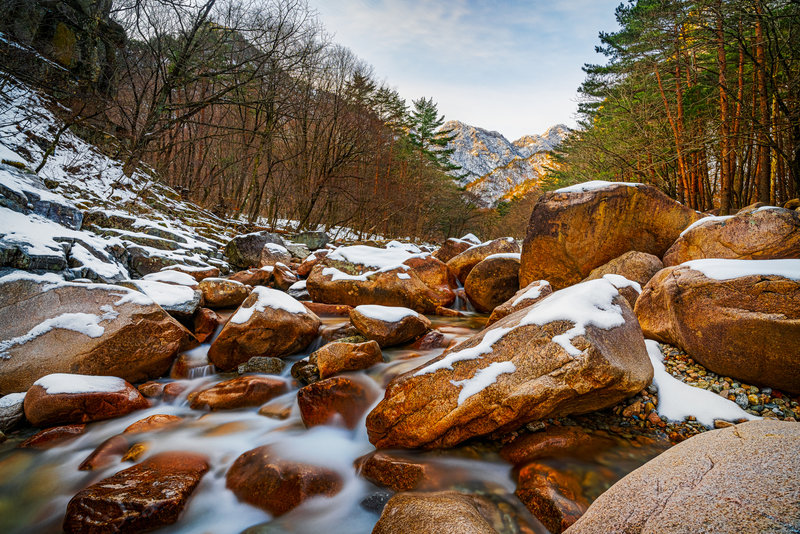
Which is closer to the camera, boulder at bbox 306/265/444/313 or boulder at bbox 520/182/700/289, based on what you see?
boulder at bbox 520/182/700/289

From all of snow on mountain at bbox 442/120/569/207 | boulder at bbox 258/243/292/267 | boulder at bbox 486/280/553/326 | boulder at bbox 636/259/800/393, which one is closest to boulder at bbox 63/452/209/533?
boulder at bbox 486/280/553/326

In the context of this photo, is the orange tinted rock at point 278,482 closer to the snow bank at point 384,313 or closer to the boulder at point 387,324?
the boulder at point 387,324

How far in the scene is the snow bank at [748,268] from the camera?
2.82 m

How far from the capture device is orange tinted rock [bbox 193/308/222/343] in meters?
5.26

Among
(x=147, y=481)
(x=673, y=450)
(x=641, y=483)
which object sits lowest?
(x=147, y=481)

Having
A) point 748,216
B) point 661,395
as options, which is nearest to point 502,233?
point 748,216

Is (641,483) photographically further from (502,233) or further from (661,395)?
(502,233)

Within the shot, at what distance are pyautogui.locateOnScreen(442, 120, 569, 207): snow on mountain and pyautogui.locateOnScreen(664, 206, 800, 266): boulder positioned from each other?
96.9m

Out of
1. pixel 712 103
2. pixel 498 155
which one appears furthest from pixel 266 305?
pixel 498 155

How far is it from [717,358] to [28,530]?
557cm

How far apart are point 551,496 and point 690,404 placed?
1.63 m

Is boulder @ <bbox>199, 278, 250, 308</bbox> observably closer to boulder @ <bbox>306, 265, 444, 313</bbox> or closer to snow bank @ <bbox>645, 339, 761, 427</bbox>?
boulder @ <bbox>306, 265, 444, 313</bbox>

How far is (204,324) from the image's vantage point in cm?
535

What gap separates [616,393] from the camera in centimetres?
271
